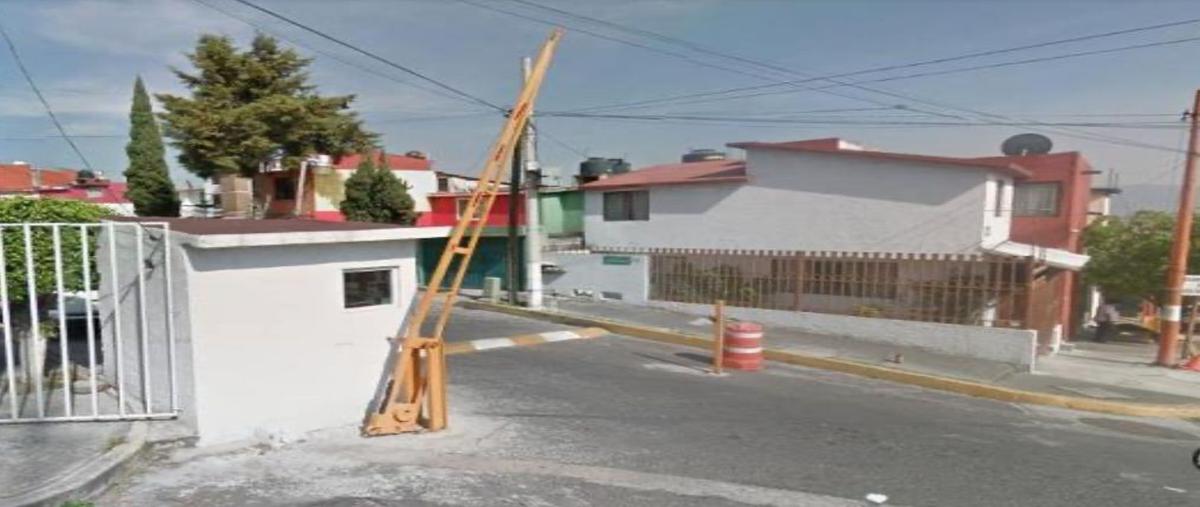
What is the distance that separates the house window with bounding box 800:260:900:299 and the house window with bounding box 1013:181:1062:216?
10.6m

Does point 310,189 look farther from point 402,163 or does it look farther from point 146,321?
point 146,321

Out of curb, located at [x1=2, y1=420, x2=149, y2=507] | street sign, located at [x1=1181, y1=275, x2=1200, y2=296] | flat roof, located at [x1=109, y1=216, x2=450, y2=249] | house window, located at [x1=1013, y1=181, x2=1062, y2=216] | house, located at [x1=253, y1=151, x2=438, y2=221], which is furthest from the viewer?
house, located at [x1=253, y1=151, x2=438, y2=221]

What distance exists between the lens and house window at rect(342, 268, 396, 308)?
6516 mm

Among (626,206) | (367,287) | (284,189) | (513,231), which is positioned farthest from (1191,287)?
(284,189)

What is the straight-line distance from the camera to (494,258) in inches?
869

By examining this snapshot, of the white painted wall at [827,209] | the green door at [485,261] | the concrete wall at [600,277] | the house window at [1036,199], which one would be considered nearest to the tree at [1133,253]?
the house window at [1036,199]

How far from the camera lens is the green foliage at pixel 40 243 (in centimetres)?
656

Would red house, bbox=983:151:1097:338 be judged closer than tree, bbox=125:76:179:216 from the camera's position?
Yes

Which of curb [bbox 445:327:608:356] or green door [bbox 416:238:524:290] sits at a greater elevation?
green door [bbox 416:238:524:290]

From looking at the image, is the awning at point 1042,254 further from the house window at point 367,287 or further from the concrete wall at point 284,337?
the concrete wall at point 284,337

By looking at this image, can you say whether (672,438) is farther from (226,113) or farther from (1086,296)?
(1086,296)

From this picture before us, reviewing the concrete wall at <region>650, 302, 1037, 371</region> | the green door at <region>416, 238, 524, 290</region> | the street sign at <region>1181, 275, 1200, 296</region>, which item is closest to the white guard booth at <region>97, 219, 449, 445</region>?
the concrete wall at <region>650, 302, 1037, 371</region>

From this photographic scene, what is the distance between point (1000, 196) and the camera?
15883mm

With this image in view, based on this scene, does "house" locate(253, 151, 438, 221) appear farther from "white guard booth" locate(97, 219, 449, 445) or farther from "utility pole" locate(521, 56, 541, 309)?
"white guard booth" locate(97, 219, 449, 445)
